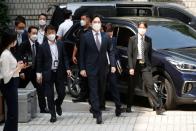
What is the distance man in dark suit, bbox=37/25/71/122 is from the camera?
11562 mm

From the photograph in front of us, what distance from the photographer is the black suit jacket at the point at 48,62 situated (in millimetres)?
11562

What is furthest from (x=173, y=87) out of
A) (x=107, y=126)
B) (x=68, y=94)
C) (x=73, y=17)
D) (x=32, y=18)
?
(x=32, y=18)

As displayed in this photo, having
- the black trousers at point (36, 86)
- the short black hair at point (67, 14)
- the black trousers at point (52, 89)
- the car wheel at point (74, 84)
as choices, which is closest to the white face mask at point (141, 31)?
the black trousers at point (52, 89)

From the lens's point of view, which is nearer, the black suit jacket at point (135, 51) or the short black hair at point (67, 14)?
the black suit jacket at point (135, 51)

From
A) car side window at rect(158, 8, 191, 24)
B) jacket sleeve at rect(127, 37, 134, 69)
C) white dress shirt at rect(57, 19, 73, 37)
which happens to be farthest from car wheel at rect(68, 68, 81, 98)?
car side window at rect(158, 8, 191, 24)

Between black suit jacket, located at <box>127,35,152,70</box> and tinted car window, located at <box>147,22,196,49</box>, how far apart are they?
2.94ft

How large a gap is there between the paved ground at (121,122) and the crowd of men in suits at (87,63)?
194mm

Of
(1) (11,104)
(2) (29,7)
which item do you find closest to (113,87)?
(1) (11,104)

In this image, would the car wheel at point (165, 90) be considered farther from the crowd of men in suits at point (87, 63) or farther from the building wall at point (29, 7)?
the building wall at point (29, 7)

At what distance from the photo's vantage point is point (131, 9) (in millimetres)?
17422

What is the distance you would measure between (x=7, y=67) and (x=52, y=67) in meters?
1.99

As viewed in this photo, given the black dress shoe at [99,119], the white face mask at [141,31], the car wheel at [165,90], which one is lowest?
the black dress shoe at [99,119]

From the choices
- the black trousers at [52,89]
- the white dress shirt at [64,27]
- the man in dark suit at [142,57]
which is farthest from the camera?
the white dress shirt at [64,27]

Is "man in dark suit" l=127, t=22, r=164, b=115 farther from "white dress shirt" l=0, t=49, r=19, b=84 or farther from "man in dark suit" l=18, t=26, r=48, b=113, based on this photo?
"white dress shirt" l=0, t=49, r=19, b=84
